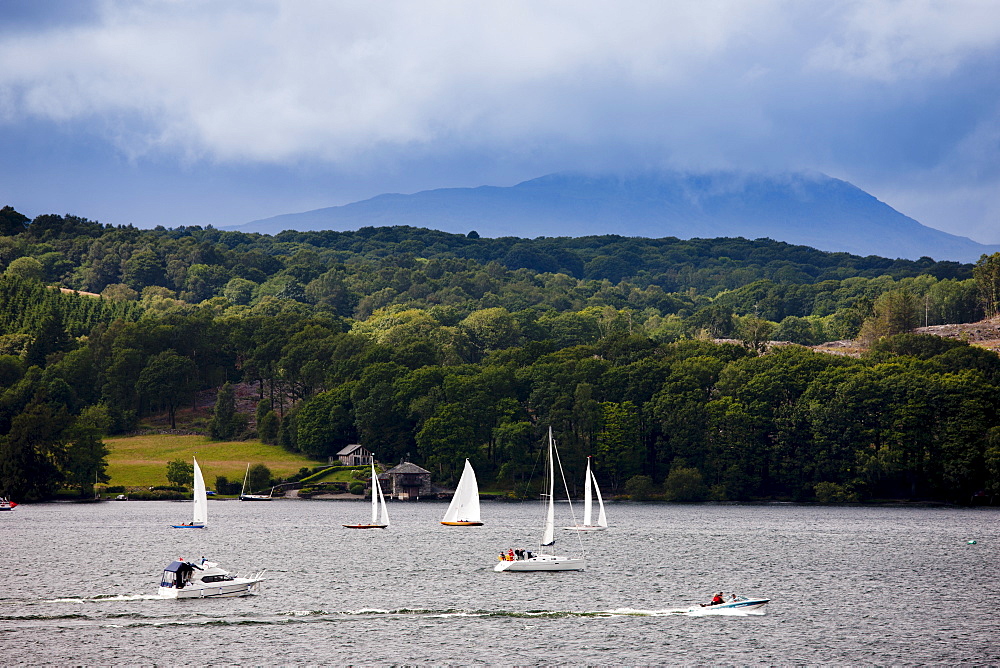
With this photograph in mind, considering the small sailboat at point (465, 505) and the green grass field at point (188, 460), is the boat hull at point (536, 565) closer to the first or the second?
the small sailboat at point (465, 505)

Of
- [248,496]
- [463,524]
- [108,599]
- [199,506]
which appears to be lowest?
[108,599]

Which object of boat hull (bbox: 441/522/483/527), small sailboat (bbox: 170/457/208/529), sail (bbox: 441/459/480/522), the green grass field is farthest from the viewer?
the green grass field

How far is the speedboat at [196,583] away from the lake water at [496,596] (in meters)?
1.19

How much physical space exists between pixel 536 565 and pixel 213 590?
2712cm

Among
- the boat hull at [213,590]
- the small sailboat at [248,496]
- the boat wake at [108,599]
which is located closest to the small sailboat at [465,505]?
the boat hull at [213,590]

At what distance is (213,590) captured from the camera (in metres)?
76.8

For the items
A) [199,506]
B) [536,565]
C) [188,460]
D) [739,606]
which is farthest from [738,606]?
[188,460]

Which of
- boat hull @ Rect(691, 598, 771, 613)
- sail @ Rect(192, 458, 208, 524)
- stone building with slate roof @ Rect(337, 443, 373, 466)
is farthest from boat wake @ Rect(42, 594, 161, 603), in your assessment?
stone building with slate roof @ Rect(337, 443, 373, 466)

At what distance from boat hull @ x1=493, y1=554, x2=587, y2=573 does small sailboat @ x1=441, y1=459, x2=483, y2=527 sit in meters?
27.3

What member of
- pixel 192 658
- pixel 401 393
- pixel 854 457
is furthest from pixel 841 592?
pixel 401 393

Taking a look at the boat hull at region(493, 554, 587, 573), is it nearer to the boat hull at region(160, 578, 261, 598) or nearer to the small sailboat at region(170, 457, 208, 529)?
the boat hull at region(160, 578, 261, 598)

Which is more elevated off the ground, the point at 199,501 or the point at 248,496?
the point at 199,501

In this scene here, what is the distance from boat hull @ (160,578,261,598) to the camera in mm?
75875

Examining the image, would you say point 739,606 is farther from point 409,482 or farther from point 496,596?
point 409,482
